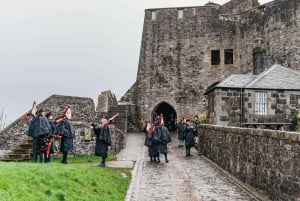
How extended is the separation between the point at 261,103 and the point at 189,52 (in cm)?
1567

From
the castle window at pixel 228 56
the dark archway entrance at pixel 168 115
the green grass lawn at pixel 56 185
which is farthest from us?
the dark archway entrance at pixel 168 115

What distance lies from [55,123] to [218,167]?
5765 millimetres

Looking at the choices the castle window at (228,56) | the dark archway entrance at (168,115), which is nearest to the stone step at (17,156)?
the dark archway entrance at (168,115)

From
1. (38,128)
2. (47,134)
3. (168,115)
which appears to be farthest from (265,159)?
(168,115)

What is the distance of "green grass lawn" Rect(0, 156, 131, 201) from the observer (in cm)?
657

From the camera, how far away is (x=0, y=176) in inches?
270

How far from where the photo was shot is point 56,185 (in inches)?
312

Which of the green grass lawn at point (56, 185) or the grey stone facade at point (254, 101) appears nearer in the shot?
the green grass lawn at point (56, 185)

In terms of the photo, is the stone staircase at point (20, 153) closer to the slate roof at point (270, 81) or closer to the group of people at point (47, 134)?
the group of people at point (47, 134)

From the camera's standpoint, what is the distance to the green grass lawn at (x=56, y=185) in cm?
657

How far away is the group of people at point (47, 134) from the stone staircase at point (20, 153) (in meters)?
1.30

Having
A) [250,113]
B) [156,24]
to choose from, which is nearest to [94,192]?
[250,113]

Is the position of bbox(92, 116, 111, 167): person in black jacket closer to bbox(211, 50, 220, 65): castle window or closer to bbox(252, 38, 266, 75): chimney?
bbox(252, 38, 266, 75): chimney

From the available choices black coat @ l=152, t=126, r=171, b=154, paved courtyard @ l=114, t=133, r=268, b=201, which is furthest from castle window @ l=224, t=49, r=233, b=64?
black coat @ l=152, t=126, r=171, b=154
